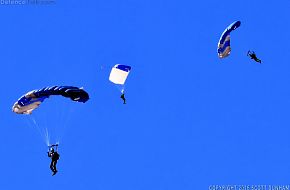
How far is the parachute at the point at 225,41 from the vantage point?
4875 centimetres

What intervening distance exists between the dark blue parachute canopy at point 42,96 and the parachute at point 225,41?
12.3 m

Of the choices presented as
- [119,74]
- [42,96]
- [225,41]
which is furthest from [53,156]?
[225,41]

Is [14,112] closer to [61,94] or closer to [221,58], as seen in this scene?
[61,94]

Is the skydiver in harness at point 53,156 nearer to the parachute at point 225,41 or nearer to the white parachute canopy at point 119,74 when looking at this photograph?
the white parachute canopy at point 119,74

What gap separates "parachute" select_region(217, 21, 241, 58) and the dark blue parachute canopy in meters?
12.3

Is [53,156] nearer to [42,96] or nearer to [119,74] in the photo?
[42,96]

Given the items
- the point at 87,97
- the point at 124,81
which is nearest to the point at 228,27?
the point at 124,81

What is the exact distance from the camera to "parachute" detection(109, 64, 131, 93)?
48062 millimetres

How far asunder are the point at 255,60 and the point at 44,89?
57.7ft

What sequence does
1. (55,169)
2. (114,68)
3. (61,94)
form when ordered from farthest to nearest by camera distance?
(114,68) < (55,169) < (61,94)

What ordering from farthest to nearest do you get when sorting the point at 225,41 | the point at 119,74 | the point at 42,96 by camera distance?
the point at 225,41 → the point at 119,74 → the point at 42,96

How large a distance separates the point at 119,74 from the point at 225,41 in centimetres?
741

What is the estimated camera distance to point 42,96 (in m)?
39.2

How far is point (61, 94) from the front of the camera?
126ft
